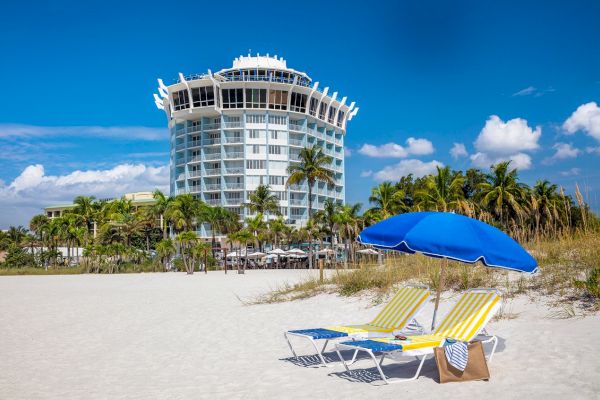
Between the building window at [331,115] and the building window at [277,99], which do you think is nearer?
the building window at [277,99]

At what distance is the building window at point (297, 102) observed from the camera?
84.4 metres

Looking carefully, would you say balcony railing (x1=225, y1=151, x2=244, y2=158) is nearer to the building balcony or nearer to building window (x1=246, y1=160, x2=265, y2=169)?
the building balcony

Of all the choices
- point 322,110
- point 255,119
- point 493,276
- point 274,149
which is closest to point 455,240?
point 493,276

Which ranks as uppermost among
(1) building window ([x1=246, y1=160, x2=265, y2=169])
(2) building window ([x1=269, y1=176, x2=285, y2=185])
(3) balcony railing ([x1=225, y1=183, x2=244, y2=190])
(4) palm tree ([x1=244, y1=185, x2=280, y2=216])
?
(1) building window ([x1=246, y1=160, x2=265, y2=169])

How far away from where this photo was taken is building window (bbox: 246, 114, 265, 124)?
82.8m

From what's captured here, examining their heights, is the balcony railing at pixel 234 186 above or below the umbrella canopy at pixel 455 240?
above

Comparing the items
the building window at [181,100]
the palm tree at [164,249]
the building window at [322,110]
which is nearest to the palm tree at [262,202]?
the building window at [181,100]

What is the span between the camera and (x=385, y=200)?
59.3 meters

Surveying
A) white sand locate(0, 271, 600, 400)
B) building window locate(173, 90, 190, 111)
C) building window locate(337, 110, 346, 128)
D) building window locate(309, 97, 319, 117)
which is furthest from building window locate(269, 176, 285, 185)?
white sand locate(0, 271, 600, 400)

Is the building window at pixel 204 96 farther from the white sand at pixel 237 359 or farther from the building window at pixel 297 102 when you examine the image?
the white sand at pixel 237 359

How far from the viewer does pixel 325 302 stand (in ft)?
46.5

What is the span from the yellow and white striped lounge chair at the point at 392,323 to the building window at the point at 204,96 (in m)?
75.7

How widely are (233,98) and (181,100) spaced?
780cm

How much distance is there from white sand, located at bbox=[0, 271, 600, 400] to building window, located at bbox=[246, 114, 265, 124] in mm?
70078
